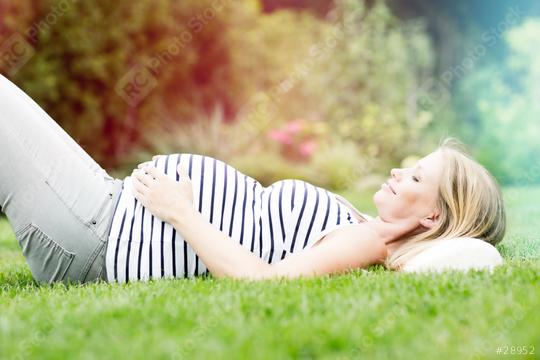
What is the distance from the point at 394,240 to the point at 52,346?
152 centimetres

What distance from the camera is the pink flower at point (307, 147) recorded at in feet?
36.1

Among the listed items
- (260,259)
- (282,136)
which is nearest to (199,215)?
(260,259)

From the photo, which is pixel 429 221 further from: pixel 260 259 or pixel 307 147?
pixel 307 147

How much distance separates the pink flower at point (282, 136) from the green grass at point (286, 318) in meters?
8.64

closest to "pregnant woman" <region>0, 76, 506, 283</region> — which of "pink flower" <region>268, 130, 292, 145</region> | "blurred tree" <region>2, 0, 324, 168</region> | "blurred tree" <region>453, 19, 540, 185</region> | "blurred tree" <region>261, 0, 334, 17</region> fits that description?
"blurred tree" <region>2, 0, 324, 168</region>

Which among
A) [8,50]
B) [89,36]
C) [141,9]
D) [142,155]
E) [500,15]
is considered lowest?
[142,155]

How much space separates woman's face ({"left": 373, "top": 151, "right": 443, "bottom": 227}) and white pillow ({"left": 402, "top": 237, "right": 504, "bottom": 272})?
0.51 feet

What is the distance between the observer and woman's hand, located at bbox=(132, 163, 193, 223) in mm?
2709

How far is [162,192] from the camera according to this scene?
108 inches

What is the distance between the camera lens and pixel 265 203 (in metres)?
2.83

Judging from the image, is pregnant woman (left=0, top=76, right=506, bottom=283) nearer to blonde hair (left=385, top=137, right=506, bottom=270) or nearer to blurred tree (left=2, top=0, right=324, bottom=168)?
blonde hair (left=385, top=137, right=506, bottom=270)

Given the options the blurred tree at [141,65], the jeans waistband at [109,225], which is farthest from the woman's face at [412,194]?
the blurred tree at [141,65]

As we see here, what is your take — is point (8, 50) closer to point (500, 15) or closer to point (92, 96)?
point (92, 96)

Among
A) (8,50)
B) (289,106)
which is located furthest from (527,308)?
(289,106)
